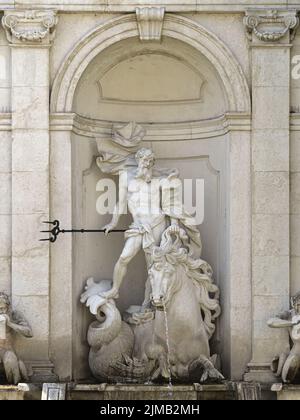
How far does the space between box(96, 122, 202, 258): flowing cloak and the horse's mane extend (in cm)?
15

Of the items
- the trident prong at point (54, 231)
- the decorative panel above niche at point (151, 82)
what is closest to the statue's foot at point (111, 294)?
the trident prong at point (54, 231)

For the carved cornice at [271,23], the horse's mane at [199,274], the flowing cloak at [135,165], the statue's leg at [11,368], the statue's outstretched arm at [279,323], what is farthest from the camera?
the flowing cloak at [135,165]

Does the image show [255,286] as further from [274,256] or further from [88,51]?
[88,51]

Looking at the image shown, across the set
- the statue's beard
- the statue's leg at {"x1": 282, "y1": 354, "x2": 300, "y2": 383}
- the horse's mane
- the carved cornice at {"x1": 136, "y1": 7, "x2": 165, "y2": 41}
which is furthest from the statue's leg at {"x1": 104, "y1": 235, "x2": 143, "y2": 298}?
the carved cornice at {"x1": 136, "y1": 7, "x2": 165, "y2": 41}

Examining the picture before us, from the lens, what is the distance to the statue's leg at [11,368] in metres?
21.0

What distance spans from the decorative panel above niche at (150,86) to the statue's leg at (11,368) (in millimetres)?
2898

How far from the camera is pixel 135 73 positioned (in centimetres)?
2255

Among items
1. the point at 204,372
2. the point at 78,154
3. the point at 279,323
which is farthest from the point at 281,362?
the point at 78,154

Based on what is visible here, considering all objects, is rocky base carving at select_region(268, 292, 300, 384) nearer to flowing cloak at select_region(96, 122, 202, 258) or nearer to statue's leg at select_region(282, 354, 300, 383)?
statue's leg at select_region(282, 354, 300, 383)

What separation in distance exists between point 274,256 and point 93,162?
2.36 meters

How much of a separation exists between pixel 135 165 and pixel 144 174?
0.30m

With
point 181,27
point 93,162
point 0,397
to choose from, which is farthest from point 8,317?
point 181,27

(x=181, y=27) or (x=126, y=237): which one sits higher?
(x=181, y=27)

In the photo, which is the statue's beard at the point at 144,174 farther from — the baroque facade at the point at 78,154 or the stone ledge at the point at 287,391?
the stone ledge at the point at 287,391
